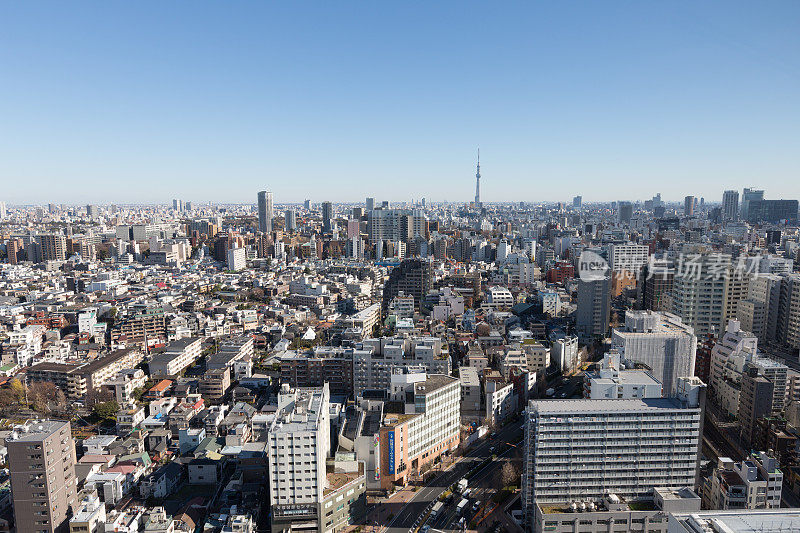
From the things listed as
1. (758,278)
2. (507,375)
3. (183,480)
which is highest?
(758,278)

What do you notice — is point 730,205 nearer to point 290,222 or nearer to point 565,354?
point 290,222

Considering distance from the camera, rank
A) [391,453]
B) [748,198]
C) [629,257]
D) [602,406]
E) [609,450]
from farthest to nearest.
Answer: [748,198]
[629,257]
[391,453]
[602,406]
[609,450]

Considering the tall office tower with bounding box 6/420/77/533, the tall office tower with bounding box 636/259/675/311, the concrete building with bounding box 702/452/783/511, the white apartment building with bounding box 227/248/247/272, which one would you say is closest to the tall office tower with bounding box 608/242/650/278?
the tall office tower with bounding box 636/259/675/311

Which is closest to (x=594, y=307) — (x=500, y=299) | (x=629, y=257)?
(x=500, y=299)

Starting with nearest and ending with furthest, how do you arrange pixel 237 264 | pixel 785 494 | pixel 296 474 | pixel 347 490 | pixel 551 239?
pixel 296 474 → pixel 347 490 → pixel 785 494 → pixel 237 264 → pixel 551 239

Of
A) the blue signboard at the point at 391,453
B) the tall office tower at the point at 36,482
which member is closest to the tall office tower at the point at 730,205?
the blue signboard at the point at 391,453

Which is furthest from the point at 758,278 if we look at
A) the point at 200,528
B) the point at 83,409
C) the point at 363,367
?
the point at 83,409

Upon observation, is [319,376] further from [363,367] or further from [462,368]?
[462,368]
